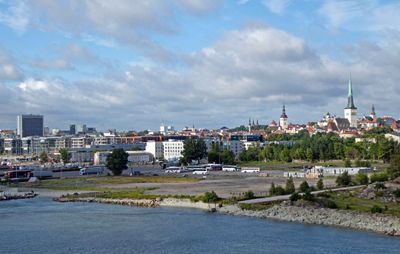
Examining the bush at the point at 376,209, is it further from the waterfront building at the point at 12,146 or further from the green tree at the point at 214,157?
the waterfront building at the point at 12,146

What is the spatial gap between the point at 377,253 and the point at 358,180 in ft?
83.8

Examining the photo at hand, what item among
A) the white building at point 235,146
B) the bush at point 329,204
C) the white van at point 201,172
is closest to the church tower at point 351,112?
the white building at point 235,146

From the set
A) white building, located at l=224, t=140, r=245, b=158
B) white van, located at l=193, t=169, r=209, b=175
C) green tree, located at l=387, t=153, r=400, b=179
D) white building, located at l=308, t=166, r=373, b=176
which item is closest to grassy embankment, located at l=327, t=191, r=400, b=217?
green tree, located at l=387, t=153, r=400, b=179

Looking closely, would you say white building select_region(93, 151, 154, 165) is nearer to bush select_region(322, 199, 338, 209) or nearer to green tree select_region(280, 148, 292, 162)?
green tree select_region(280, 148, 292, 162)

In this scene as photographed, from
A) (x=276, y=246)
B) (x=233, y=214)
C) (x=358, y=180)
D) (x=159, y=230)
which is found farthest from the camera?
(x=358, y=180)

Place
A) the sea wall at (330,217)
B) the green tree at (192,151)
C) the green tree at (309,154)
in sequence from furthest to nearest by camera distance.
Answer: the green tree at (192,151)
the green tree at (309,154)
the sea wall at (330,217)

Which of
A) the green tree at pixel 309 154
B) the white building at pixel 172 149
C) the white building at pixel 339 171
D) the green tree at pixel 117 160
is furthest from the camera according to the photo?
the white building at pixel 172 149

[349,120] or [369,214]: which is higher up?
[349,120]

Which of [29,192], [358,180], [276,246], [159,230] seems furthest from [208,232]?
[29,192]

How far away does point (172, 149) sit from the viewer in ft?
422

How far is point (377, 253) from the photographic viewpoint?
24.5 metres

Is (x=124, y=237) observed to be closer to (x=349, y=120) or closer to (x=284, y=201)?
(x=284, y=201)

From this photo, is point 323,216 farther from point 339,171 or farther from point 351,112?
point 351,112

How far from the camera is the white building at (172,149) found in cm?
12688
